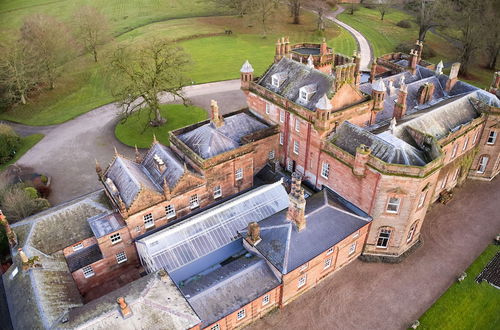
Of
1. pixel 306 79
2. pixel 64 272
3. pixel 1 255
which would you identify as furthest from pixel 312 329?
pixel 1 255

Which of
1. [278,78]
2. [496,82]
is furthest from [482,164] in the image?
[278,78]

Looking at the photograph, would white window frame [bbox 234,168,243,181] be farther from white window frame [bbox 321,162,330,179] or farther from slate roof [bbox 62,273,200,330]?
slate roof [bbox 62,273,200,330]

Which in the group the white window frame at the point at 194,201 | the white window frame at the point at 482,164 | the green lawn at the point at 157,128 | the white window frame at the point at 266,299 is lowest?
the green lawn at the point at 157,128

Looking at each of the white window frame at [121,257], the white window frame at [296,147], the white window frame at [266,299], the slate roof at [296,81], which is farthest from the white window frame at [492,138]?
the white window frame at [121,257]

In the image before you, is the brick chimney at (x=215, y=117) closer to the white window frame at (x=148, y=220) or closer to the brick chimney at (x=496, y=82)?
the white window frame at (x=148, y=220)

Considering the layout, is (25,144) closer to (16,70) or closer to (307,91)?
(16,70)

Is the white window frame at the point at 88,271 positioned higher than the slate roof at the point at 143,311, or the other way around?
the slate roof at the point at 143,311

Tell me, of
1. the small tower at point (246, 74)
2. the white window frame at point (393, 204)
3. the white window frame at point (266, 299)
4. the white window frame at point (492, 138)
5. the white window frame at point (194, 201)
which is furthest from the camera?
the small tower at point (246, 74)
